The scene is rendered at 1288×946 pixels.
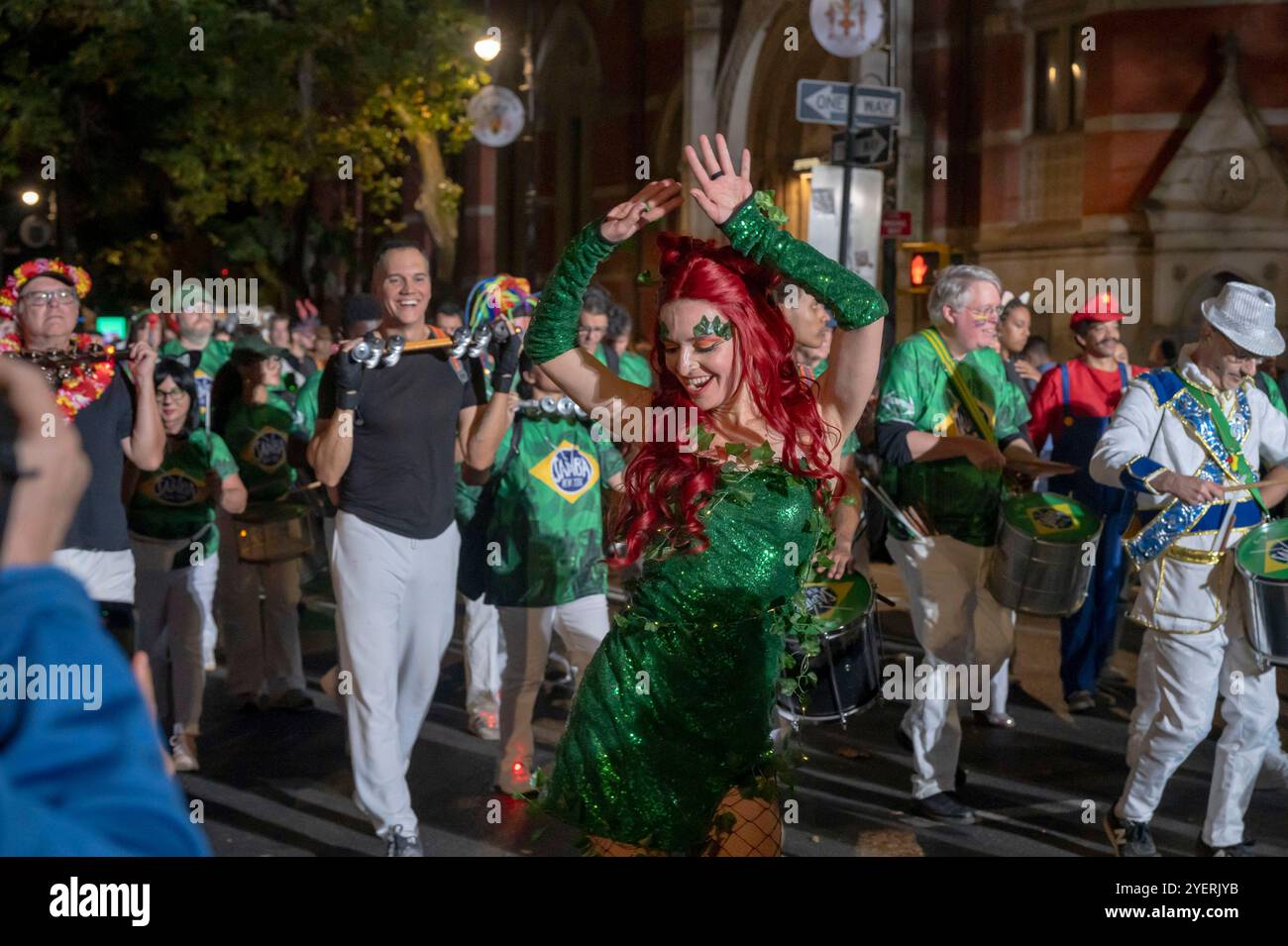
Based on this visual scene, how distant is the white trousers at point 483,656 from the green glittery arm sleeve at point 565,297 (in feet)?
14.3

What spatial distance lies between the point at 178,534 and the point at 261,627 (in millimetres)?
1208

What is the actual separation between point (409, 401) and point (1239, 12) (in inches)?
614

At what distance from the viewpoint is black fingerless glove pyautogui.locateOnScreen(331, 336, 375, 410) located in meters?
5.57

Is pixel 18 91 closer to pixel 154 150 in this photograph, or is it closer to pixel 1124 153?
pixel 154 150

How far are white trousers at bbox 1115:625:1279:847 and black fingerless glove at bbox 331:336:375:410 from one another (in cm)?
294

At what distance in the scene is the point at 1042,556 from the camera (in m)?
6.41

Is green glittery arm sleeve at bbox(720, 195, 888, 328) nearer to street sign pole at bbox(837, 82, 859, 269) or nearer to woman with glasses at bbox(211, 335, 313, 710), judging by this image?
woman with glasses at bbox(211, 335, 313, 710)

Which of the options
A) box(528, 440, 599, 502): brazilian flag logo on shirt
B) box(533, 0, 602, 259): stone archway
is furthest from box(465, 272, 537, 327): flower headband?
box(533, 0, 602, 259): stone archway

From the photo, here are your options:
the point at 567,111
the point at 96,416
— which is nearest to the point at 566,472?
the point at 96,416

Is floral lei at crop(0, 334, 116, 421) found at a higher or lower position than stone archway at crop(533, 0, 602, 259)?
lower

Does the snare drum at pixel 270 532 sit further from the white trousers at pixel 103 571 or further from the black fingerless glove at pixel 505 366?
the black fingerless glove at pixel 505 366

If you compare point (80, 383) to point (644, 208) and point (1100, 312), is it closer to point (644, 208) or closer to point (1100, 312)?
point (644, 208)

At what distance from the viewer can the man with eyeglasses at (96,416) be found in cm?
547

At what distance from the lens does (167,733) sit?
7168 millimetres
